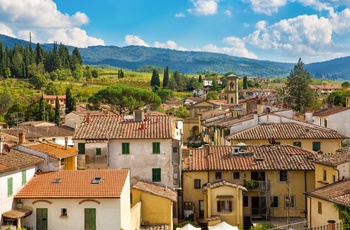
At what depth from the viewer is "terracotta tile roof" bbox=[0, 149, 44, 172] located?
95.9ft

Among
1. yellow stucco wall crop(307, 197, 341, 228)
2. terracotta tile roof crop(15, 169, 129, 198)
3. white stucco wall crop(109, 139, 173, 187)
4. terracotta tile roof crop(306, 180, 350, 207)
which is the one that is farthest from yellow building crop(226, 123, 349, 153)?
terracotta tile roof crop(15, 169, 129, 198)

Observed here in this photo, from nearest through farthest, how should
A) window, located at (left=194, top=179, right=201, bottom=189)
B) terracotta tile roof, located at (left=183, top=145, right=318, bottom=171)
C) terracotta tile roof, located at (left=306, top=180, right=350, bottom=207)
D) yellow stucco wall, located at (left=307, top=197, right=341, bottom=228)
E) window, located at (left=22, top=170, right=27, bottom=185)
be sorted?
terracotta tile roof, located at (left=306, top=180, right=350, bottom=207), yellow stucco wall, located at (left=307, top=197, right=341, bottom=228), window, located at (left=22, top=170, right=27, bottom=185), terracotta tile roof, located at (left=183, top=145, right=318, bottom=171), window, located at (left=194, top=179, right=201, bottom=189)

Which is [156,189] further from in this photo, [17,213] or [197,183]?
[17,213]

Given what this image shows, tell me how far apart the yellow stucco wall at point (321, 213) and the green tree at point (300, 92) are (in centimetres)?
6480

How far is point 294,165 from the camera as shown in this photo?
137 ft

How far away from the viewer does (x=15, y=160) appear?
102 ft

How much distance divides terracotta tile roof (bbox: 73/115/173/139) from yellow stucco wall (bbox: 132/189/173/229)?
221 inches

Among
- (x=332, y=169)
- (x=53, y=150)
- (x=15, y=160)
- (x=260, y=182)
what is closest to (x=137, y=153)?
(x=53, y=150)

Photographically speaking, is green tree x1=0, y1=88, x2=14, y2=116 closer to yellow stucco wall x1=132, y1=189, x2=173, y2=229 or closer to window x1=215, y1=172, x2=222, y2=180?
window x1=215, y1=172, x2=222, y2=180

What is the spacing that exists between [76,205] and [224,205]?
13.4 meters

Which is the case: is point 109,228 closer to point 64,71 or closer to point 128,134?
point 128,134

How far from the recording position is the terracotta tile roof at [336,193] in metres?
29.0

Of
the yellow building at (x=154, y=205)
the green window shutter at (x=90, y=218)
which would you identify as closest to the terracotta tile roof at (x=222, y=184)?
the yellow building at (x=154, y=205)

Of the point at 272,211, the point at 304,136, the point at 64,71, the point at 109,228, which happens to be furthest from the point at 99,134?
the point at 64,71
